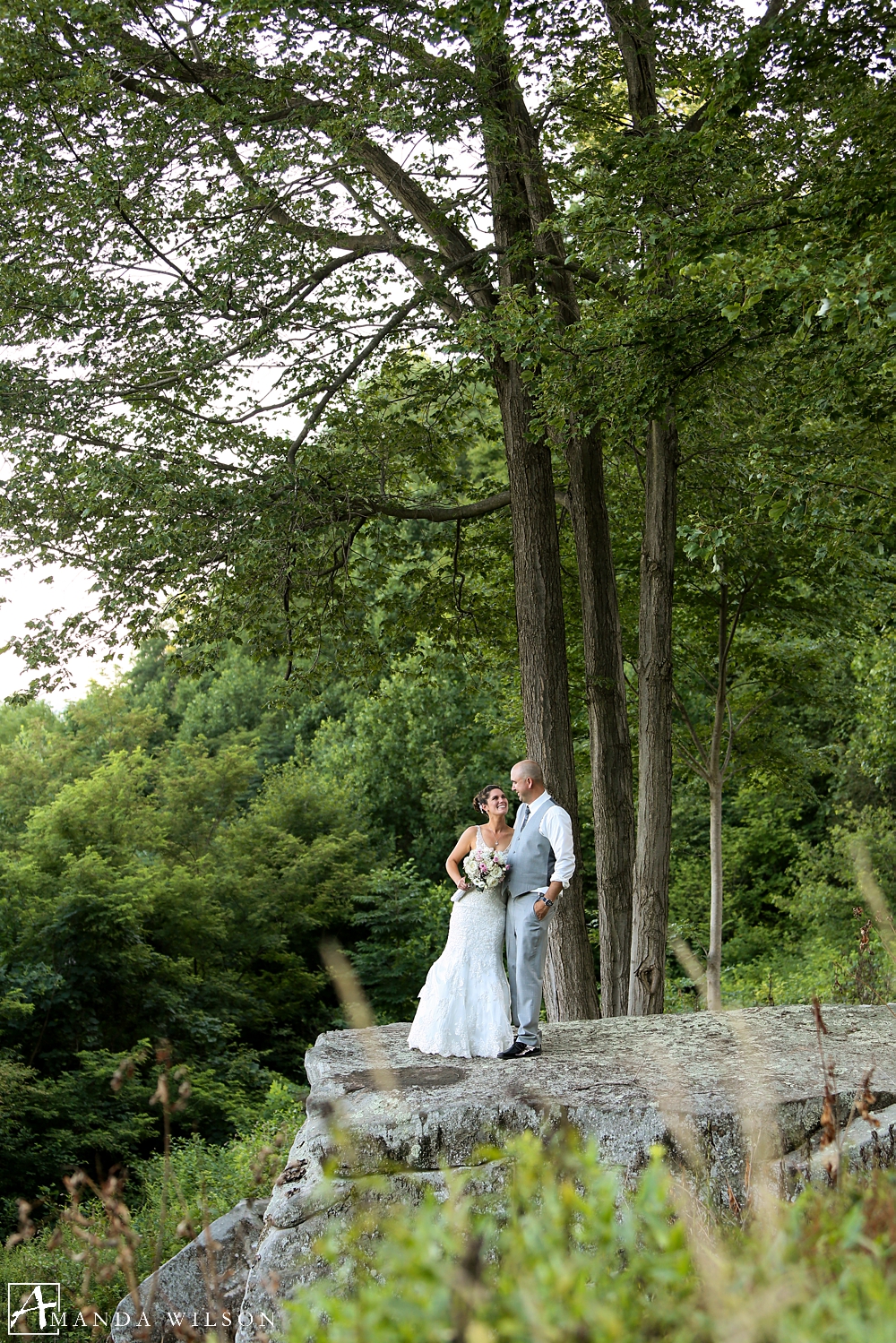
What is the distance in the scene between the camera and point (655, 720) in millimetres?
10977

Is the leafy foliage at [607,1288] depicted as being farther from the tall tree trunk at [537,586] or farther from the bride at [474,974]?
the tall tree trunk at [537,586]

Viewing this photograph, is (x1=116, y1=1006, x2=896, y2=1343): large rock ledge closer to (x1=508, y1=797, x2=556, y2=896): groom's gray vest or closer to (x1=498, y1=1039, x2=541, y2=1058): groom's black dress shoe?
(x1=498, y1=1039, x2=541, y2=1058): groom's black dress shoe

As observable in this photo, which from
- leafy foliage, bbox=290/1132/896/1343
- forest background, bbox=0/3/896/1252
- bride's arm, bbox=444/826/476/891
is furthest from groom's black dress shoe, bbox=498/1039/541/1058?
leafy foliage, bbox=290/1132/896/1343

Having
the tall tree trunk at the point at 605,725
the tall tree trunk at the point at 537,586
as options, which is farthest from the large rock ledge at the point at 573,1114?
the tall tree trunk at the point at 605,725

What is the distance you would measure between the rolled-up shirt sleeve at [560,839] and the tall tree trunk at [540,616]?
3.30 m

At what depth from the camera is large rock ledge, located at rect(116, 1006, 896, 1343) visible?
5484mm

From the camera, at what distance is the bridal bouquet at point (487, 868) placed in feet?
23.9

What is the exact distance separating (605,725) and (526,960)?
4215 mm

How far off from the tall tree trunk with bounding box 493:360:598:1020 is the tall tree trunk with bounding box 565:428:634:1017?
31 cm

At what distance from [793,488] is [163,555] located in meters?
5.47

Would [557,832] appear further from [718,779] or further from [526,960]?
[718,779]

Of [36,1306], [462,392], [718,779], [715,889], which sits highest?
[462,392]

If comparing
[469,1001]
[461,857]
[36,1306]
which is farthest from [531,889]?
[36,1306]

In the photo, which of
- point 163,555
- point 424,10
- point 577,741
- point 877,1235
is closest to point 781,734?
point 577,741
